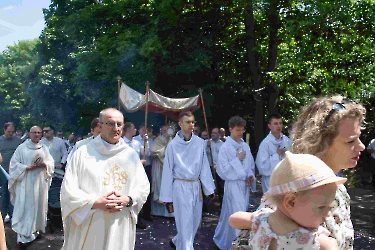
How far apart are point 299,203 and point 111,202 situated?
10.3ft

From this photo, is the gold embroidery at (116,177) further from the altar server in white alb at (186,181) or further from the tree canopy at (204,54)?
the tree canopy at (204,54)

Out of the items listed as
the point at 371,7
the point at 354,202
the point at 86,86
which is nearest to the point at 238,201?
the point at 371,7

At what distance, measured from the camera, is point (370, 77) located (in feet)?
38.7

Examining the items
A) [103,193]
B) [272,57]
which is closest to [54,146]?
[103,193]

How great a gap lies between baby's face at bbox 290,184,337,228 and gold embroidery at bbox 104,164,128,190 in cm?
338

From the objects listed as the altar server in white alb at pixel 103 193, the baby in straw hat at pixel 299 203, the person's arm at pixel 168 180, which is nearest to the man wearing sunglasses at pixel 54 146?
the person's arm at pixel 168 180

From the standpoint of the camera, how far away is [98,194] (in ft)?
16.5

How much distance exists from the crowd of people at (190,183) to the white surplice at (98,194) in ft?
0.03

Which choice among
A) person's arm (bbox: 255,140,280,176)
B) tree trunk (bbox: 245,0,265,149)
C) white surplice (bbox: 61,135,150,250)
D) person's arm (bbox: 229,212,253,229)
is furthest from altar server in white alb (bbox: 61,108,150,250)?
tree trunk (bbox: 245,0,265,149)

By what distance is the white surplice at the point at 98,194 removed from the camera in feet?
16.1

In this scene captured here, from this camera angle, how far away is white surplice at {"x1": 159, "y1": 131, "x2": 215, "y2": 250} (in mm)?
7668

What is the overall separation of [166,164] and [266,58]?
12435mm

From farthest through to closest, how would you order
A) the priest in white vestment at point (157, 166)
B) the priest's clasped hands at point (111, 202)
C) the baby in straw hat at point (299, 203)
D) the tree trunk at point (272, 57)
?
the tree trunk at point (272, 57) < the priest in white vestment at point (157, 166) < the priest's clasped hands at point (111, 202) < the baby in straw hat at point (299, 203)

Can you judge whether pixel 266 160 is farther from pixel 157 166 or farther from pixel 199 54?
pixel 199 54
